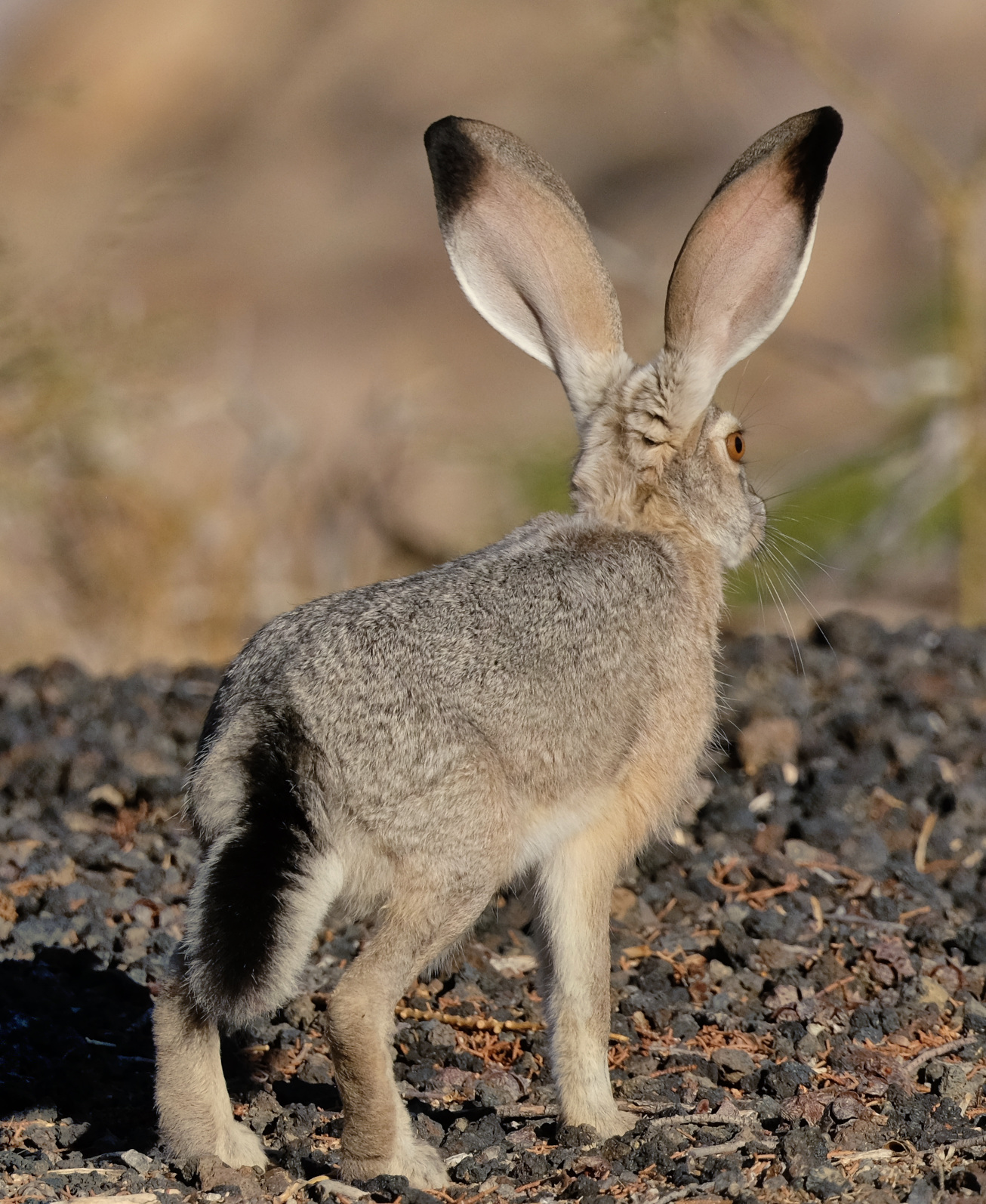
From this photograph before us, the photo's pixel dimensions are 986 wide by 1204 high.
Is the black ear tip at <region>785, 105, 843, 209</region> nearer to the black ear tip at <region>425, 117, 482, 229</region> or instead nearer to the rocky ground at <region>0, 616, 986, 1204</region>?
the black ear tip at <region>425, 117, 482, 229</region>

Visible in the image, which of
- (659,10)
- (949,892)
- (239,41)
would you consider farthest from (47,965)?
(239,41)

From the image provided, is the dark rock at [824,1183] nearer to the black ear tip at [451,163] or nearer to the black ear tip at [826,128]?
the black ear tip at [826,128]

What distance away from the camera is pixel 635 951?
5039 mm

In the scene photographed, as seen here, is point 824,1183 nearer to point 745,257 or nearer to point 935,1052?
point 935,1052

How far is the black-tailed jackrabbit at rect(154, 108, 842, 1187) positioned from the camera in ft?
11.9

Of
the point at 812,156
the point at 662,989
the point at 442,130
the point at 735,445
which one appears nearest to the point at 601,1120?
the point at 662,989

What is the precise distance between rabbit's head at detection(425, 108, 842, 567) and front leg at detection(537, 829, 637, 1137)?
43.8 inches

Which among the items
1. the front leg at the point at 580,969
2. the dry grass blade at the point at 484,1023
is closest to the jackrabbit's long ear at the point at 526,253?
the front leg at the point at 580,969

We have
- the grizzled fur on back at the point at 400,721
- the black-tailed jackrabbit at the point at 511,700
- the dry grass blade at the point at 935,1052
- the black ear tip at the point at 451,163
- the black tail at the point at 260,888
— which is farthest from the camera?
the black ear tip at the point at 451,163

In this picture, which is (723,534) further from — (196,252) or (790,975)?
(196,252)

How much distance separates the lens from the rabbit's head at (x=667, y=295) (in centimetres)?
462

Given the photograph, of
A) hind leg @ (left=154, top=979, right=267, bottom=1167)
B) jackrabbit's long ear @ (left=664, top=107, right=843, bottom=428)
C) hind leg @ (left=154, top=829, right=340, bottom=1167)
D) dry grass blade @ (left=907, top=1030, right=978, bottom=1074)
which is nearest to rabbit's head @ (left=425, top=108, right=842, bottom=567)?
jackrabbit's long ear @ (left=664, top=107, right=843, bottom=428)

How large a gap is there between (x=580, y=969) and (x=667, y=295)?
2.08m

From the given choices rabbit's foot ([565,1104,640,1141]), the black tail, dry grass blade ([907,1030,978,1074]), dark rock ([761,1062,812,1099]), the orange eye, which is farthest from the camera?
the orange eye
